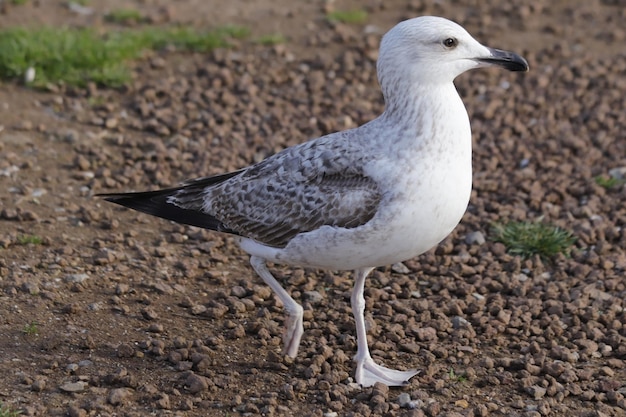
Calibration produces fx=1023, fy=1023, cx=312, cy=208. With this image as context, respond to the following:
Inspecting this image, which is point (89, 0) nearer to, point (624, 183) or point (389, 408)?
point (624, 183)

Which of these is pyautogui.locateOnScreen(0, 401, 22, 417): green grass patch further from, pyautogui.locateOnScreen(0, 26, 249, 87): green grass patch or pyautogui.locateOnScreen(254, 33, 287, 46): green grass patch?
pyautogui.locateOnScreen(254, 33, 287, 46): green grass patch

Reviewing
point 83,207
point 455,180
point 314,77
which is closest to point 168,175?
point 83,207

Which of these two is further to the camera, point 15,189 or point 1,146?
point 1,146

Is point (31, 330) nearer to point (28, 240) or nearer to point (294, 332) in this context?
point (28, 240)

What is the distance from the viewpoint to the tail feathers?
6.11 metres

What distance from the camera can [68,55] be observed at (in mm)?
9609

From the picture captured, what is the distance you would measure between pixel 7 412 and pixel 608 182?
504cm

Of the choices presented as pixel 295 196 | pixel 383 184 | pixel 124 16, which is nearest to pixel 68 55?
pixel 124 16

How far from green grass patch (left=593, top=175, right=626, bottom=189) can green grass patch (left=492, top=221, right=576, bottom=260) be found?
2.83 ft

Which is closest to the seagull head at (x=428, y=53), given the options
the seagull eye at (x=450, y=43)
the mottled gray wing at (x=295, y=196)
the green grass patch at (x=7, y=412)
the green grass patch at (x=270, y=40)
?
the seagull eye at (x=450, y=43)

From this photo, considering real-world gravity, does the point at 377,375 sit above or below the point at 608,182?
below

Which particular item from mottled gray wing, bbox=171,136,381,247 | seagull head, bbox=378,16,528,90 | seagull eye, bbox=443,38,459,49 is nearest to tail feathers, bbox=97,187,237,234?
mottled gray wing, bbox=171,136,381,247

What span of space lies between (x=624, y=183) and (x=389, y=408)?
355 centimetres

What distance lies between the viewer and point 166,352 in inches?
233
